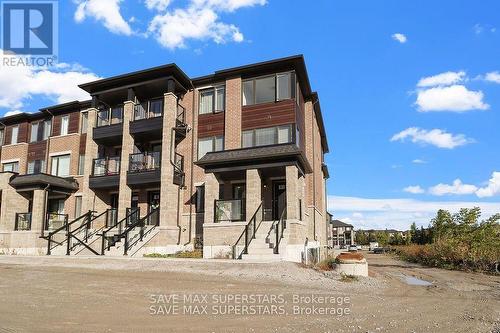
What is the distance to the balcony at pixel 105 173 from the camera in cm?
2452

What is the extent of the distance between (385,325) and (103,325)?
5.47 m

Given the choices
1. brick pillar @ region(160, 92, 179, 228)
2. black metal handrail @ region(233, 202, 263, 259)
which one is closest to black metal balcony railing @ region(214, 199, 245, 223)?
black metal handrail @ region(233, 202, 263, 259)

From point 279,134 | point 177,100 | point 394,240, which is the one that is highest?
point 177,100

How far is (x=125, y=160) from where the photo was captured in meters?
24.3

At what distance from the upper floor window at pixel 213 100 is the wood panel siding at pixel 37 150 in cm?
1399

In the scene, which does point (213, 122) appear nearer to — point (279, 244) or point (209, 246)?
point (209, 246)

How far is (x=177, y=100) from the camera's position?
24344 millimetres

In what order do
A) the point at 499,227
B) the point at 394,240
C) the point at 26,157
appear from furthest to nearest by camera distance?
the point at 394,240 → the point at 26,157 → the point at 499,227

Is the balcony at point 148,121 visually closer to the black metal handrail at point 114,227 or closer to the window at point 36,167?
the black metal handrail at point 114,227

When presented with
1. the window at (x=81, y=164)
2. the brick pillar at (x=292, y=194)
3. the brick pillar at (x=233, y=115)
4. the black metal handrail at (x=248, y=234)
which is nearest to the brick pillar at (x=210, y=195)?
the black metal handrail at (x=248, y=234)

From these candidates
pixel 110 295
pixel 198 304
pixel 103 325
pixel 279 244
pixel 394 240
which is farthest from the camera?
pixel 394 240

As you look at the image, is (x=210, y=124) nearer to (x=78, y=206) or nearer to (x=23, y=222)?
(x=78, y=206)

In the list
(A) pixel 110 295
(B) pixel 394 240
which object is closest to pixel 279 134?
(A) pixel 110 295

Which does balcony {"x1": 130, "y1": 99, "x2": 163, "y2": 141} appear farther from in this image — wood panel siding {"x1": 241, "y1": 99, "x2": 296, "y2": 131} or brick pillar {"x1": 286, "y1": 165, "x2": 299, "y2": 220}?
brick pillar {"x1": 286, "y1": 165, "x2": 299, "y2": 220}
